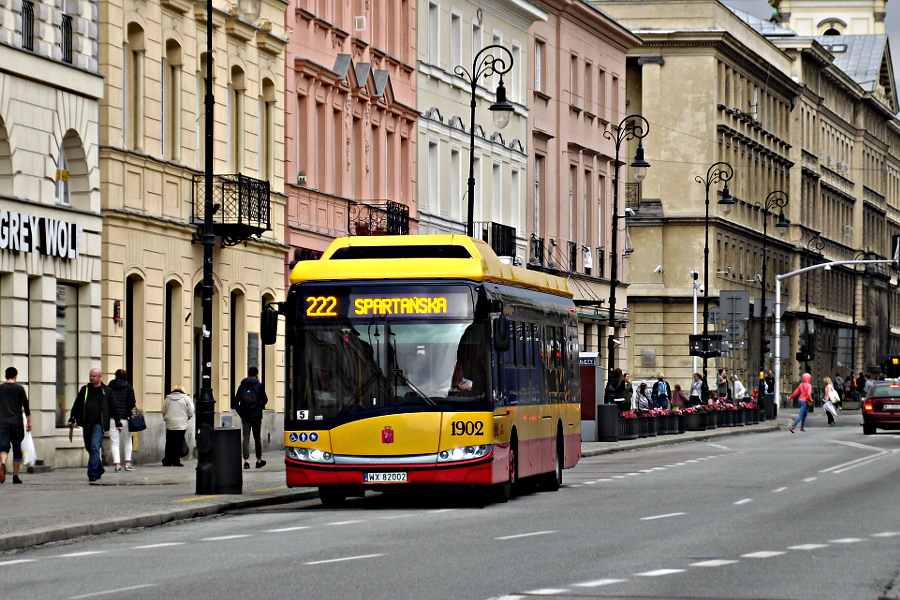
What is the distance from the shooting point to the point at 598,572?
631 inches

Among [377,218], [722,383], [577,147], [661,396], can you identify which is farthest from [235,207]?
[722,383]

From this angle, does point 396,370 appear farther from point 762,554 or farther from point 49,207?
point 49,207

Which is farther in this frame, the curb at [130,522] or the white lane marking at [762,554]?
the curb at [130,522]

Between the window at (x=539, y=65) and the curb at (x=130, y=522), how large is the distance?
130 feet

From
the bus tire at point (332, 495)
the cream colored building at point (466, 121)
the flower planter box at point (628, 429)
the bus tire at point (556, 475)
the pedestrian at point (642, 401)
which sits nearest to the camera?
the bus tire at point (332, 495)

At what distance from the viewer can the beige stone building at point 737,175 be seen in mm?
91562

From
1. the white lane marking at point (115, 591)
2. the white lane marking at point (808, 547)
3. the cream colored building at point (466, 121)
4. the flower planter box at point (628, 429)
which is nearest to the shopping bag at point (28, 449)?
the white lane marking at point (808, 547)

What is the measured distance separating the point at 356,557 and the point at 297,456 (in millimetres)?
7466

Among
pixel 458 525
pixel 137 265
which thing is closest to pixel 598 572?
pixel 458 525

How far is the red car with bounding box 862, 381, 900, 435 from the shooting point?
190 ft

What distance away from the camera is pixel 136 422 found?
3353 cm

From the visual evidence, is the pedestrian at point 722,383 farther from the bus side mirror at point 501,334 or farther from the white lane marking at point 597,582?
the white lane marking at point 597,582

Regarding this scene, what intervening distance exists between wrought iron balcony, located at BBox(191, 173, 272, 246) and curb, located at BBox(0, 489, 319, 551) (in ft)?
40.1

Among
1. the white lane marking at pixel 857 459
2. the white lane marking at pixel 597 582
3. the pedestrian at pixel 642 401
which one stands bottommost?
the white lane marking at pixel 857 459
